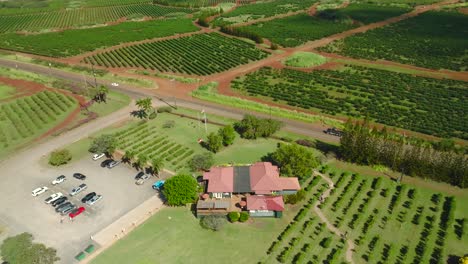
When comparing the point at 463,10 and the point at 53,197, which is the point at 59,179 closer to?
the point at 53,197

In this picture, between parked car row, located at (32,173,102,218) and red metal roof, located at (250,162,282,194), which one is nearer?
parked car row, located at (32,173,102,218)

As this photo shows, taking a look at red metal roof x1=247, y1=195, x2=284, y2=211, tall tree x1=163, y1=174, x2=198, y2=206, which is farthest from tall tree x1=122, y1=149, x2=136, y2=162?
red metal roof x1=247, y1=195, x2=284, y2=211

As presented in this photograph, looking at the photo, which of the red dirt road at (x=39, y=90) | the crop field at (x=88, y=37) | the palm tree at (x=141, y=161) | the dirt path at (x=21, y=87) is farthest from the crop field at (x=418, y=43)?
Answer: the dirt path at (x=21, y=87)

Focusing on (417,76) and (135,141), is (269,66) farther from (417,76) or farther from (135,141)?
(135,141)

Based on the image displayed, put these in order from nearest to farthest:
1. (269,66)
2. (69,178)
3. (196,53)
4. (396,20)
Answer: (69,178), (269,66), (196,53), (396,20)

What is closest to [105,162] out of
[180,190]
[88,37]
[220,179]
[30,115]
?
[180,190]

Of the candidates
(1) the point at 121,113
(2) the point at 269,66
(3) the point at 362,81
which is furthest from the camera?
(2) the point at 269,66

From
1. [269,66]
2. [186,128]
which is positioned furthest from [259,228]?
[269,66]

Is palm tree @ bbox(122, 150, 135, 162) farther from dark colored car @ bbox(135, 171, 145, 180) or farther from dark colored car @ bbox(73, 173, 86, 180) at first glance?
dark colored car @ bbox(73, 173, 86, 180)
